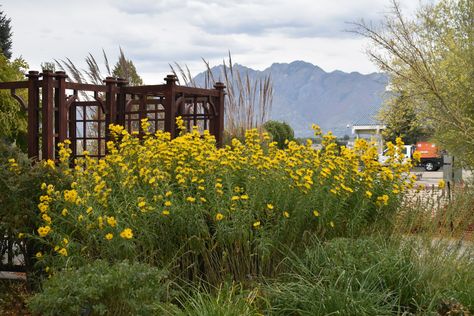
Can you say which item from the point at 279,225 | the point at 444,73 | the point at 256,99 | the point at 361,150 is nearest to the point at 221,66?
the point at 256,99

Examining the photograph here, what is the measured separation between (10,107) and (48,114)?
325cm

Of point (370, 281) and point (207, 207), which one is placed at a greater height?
point (207, 207)

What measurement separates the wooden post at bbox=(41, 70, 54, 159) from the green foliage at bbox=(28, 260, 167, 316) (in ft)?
10.00

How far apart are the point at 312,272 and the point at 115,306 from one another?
1.24 m

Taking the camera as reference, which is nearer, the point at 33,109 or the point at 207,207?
the point at 207,207

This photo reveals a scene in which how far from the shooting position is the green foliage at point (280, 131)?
56.5 feet

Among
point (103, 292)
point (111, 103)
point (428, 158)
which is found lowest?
point (428, 158)

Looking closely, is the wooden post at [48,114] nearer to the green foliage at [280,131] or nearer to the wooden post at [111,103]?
the wooden post at [111,103]

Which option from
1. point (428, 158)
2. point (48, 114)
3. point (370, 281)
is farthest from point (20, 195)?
point (428, 158)

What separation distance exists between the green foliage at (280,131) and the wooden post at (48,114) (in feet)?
35.8

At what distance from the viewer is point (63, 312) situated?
3500 mm

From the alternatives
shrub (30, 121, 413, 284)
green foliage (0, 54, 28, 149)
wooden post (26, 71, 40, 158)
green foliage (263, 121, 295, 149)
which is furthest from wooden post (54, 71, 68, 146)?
green foliage (263, 121, 295, 149)

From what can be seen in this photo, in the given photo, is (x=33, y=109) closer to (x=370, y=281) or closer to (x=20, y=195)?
(x=20, y=195)

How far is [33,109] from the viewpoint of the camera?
22.1 ft
